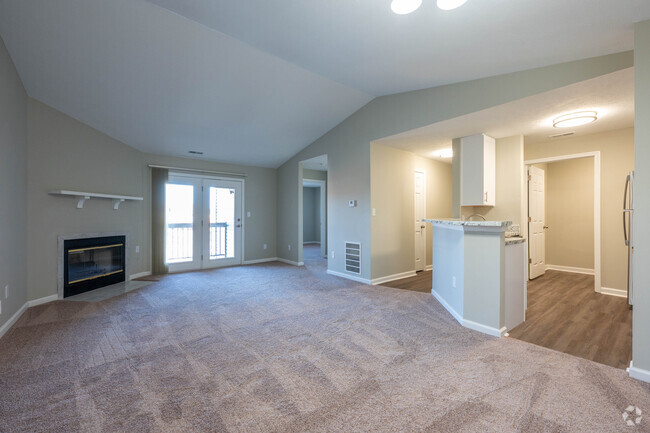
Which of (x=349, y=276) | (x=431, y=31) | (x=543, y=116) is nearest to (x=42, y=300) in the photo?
(x=349, y=276)

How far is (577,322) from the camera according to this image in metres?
3.16

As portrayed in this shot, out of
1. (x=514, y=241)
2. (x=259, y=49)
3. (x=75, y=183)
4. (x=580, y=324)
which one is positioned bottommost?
(x=580, y=324)

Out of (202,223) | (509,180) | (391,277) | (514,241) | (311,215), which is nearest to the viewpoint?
(514,241)

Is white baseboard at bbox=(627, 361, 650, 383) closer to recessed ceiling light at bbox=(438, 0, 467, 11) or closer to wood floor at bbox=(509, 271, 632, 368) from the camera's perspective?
wood floor at bbox=(509, 271, 632, 368)

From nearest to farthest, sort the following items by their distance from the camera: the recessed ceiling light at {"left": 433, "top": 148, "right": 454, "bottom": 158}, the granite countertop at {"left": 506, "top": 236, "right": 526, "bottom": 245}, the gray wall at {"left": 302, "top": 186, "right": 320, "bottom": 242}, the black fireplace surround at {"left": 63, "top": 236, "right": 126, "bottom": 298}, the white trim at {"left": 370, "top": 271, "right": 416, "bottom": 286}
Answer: the granite countertop at {"left": 506, "top": 236, "right": 526, "bottom": 245} < the black fireplace surround at {"left": 63, "top": 236, "right": 126, "bottom": 298} < the white trim at {"left": 370, "top": 271, "right": 416, "bottom": 286} < the recessed ceiling light at {"left": 433, "top": 148, "right": 454, "bottom": 158} < the gray wall at {"left": 302, "top": 186, "right": 320, "bottom": 242}

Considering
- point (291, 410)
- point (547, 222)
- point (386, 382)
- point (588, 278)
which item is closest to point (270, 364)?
point (291, 410)

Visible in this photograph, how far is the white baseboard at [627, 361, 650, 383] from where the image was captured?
2.05 m

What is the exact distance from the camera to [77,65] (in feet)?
10.2

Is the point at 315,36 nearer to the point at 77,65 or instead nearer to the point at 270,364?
the point at 77,65

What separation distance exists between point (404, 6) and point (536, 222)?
5.08 meters

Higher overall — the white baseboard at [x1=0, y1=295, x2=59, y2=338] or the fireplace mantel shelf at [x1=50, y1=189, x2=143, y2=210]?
Answer: the fireplace mantel shelf at [x1=50, y1=189, x2=143, y2=210]

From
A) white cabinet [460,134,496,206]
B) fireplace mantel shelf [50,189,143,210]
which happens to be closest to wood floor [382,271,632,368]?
white cabinet [460,134,496,206]

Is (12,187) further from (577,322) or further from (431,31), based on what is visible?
(577,322)

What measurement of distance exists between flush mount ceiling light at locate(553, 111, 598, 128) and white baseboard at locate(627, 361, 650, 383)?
281 cm
